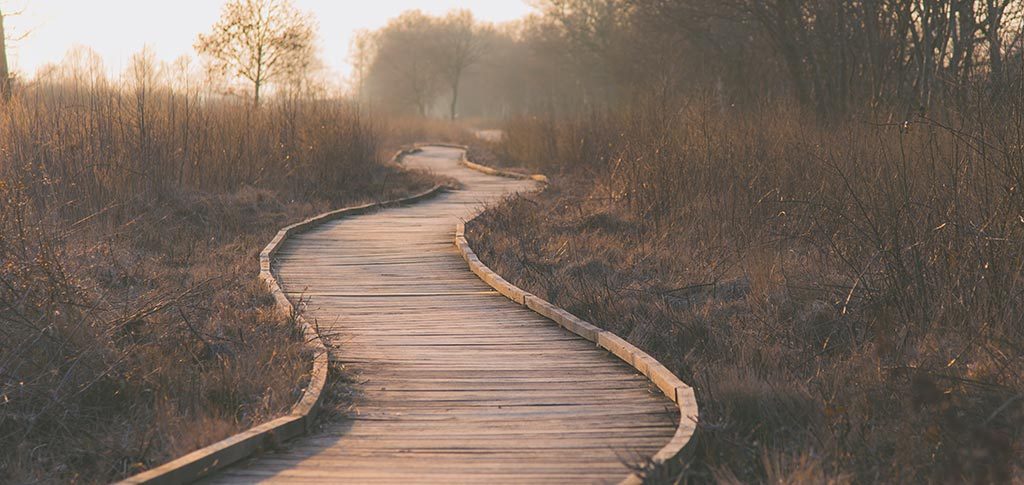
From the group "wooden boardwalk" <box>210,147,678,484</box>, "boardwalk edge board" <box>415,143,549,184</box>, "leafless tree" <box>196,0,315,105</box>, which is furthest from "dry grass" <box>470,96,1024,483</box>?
"leafless tree" <box>196,0,315,105</box>

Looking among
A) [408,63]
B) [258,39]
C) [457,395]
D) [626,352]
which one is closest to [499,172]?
[258,39]

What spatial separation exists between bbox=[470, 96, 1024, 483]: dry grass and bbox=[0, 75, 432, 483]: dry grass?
85.5 inches

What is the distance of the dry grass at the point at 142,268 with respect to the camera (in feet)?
15.4

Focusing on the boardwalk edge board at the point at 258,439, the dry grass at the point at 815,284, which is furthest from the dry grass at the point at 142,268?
the dry grass at the point at 815,284

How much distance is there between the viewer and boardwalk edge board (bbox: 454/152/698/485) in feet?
12.9

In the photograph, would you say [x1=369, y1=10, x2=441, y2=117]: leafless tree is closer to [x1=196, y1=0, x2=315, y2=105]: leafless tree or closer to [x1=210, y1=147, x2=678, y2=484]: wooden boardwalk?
[x1=196, y1=0, x2=315, y2=105]: leafless tree

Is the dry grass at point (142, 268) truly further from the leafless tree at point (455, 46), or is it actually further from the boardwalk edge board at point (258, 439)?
the leafless tree at point (455, 46)

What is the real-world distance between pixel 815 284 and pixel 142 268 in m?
4.96

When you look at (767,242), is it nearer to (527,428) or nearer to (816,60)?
(527,428)

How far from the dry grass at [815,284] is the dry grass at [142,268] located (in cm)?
217

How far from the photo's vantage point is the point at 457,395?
4.83m

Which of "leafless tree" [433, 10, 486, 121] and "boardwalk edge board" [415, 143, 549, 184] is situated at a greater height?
"leafless tree" [433, 10, 486, 121]

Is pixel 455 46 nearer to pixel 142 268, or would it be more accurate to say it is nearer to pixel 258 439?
pixel 142 268

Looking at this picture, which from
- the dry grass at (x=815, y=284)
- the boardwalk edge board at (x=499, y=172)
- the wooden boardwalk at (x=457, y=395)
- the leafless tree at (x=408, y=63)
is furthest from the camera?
the leafless tree at (x=408, y=63)
